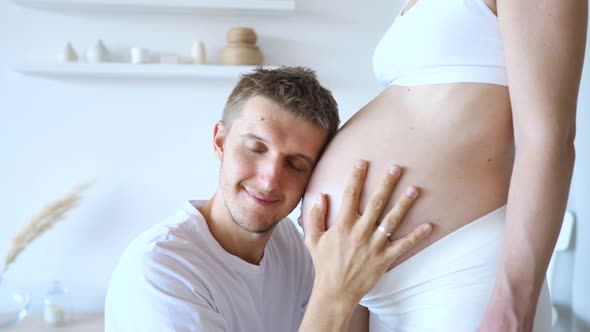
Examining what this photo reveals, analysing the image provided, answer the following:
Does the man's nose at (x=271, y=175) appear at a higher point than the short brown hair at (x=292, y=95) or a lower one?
lower

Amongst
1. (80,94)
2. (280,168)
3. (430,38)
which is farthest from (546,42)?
(80,94)

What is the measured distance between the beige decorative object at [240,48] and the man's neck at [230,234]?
39.3 inches

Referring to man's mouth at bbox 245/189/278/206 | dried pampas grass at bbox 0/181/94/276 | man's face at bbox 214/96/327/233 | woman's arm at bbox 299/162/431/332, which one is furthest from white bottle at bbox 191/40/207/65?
woman's arm at bbox 299/162/431/332

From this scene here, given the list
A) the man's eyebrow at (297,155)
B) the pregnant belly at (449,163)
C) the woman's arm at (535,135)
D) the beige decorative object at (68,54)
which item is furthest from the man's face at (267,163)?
the beige decorative object at (68,54)

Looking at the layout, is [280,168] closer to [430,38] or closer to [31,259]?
[430,38]

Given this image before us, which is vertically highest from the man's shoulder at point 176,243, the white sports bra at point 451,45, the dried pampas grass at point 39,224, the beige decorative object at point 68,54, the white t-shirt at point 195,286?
the white sports bra at point 451,45

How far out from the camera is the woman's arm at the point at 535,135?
1.98 feet

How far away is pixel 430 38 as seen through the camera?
29.9 inches

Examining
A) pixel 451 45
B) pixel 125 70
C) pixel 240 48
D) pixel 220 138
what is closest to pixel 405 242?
pixel 451 45

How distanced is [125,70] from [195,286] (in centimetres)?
128

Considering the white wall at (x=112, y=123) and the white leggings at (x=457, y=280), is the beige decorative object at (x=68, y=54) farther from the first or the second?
the white leggings at (x=457, y=280)

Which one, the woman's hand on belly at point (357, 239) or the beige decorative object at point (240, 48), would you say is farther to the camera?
the beige decorative object at point (240, 48)

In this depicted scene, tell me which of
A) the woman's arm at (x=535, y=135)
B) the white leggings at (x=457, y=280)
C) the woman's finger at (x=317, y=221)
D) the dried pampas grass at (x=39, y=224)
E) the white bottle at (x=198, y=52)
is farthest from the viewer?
the white bottle at (x=198, y=52)

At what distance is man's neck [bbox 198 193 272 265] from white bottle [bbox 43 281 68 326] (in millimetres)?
1159
